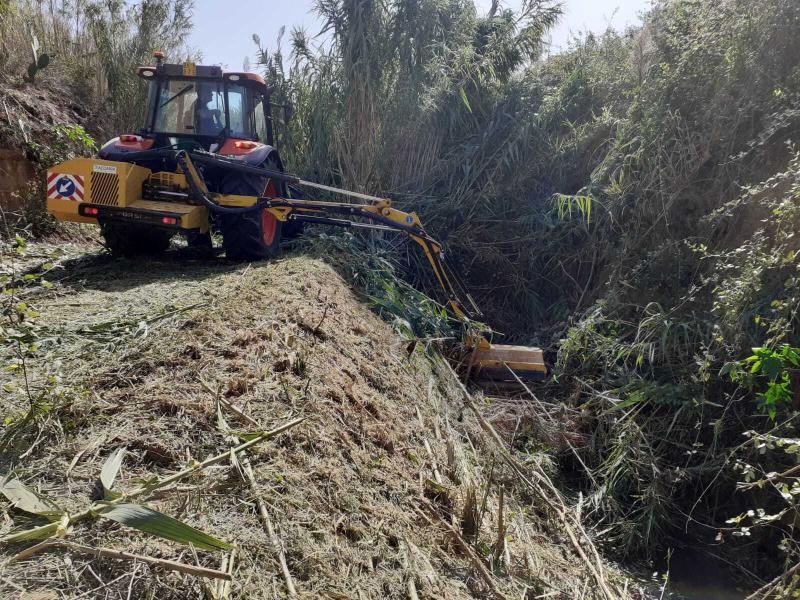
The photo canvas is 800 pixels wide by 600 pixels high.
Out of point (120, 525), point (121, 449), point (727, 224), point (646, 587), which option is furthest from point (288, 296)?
point (727, 224)

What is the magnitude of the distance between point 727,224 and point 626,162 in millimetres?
1418

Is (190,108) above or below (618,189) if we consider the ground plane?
above

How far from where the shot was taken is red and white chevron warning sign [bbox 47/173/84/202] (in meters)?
5.43

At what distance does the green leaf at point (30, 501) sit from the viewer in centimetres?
204

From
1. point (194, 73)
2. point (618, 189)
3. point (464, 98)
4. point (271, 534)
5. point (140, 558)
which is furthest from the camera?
point (464, 98)

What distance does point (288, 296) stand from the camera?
13.9 feet

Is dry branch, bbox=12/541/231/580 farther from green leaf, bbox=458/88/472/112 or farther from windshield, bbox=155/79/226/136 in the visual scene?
green leaf, bbox=458/88/472/112

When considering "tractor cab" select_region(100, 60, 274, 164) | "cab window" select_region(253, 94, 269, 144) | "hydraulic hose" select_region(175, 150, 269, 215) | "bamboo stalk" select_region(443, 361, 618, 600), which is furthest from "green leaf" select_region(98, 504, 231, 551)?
"cab window" select_region(253, 94, 269, 144)

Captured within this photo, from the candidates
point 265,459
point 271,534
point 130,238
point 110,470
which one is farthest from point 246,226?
point 271,534

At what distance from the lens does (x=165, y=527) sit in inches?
78.0

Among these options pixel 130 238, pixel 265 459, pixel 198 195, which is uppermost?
pixel 198 195

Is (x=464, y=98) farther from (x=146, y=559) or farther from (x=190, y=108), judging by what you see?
(x=146, y=559)

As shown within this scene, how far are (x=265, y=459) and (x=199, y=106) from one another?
508cm

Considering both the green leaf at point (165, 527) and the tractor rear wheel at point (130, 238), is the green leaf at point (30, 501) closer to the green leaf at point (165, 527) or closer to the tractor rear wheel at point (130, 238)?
the green leaf at point (165, 527)
